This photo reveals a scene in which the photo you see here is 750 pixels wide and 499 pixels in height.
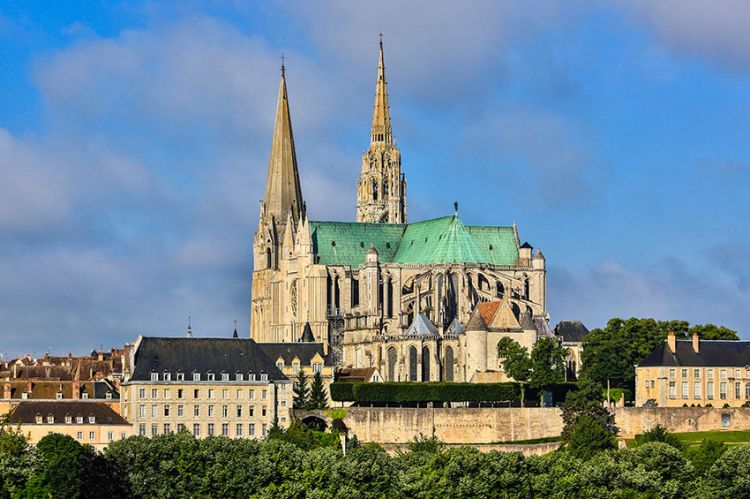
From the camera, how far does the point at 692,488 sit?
98125 millimetres

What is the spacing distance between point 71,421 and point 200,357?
382 inches

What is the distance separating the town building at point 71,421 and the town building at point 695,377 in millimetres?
33984

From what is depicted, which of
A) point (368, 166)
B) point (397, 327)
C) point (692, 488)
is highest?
point (368, 166)

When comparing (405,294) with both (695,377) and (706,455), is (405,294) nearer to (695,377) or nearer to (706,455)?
(695,377)

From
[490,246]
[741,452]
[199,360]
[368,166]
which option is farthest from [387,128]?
[741,452]

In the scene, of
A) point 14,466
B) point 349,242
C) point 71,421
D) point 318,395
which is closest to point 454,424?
point 318,395

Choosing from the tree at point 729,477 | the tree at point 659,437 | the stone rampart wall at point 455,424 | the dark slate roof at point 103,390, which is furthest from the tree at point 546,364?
the tree at point 729,477

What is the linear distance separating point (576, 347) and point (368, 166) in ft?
158

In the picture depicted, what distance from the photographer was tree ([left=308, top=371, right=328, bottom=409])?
428 feet

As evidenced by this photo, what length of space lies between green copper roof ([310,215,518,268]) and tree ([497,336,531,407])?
19.6 metres

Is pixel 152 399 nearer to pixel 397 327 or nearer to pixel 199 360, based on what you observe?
pixel 199 360

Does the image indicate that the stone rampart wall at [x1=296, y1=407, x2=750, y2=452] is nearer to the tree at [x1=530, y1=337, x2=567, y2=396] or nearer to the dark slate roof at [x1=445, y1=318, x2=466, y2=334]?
the tree at [x1=530, y1=337, x2=567, y2=396]

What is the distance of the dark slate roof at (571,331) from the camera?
151575 mm

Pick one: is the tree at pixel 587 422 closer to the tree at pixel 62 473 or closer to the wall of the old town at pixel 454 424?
the wall of the old town at pixel 454 424
